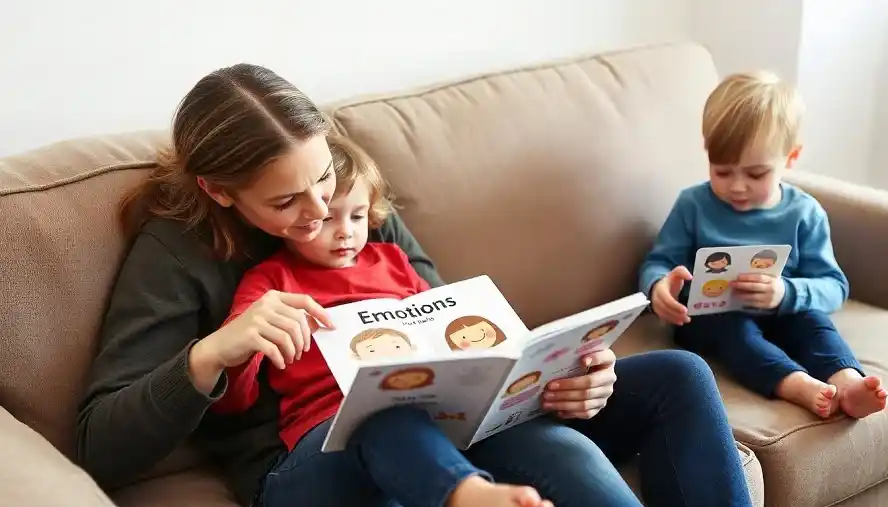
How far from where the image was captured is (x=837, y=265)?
1902 mm

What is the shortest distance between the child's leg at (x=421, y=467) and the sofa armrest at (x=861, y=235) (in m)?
1.15

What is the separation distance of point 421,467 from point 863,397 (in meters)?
0.79

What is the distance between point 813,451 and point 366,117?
916 millimetres

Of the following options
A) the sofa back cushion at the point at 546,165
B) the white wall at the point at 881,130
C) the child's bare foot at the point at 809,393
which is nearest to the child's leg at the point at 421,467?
the sofa back cushion at the point at 546,165

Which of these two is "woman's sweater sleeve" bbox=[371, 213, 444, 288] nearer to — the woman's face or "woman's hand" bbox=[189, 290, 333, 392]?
the woman's face

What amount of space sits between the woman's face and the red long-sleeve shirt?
0.27ft

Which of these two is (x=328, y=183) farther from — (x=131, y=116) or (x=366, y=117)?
(x=131, y=116)

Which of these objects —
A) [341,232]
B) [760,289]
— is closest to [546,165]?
[760,289]

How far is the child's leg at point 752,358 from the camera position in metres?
1.56

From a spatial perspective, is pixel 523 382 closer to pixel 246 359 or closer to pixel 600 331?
pixel 600 331

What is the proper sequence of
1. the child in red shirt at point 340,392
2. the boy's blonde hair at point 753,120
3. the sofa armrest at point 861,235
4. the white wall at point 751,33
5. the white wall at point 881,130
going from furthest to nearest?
the white wall at point 881,130 → the white wall at point 751,33 → the sofa armrest at point 861,235 → the boy's blonde hair at point 753,120 → the child in red shirt at point 340,392

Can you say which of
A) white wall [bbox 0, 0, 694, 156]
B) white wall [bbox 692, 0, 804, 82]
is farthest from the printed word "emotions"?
white wall [bbox 692, 0, 804, 82]

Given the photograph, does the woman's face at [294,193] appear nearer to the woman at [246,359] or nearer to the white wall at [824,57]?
the woman at [246,359]

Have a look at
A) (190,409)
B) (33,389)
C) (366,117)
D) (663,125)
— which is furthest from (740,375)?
(33,389)
